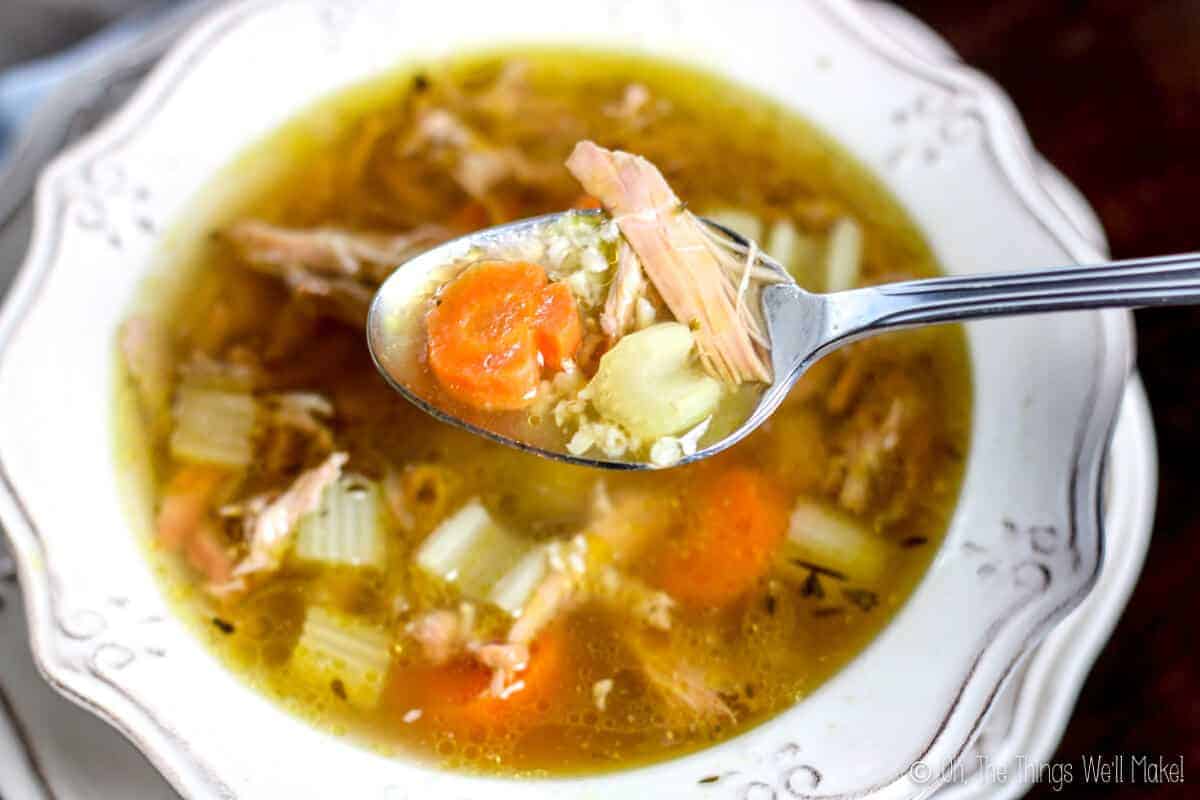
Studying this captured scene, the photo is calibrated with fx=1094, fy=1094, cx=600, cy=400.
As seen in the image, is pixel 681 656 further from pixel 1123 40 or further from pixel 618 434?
pixel 1123 40

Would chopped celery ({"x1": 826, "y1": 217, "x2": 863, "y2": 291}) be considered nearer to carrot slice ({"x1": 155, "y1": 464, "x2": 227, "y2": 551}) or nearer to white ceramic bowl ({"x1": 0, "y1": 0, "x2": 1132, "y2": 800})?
white ceramic bowl ({"x1": 0, "y1": 0, "x2": 1132, "y2": 800})

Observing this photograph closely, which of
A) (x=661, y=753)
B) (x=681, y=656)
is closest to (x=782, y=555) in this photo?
(x=681, y=656)

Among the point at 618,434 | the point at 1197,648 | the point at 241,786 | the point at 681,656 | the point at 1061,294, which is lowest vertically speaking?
the point at 1197,648

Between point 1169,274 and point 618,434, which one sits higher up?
point 1169,274

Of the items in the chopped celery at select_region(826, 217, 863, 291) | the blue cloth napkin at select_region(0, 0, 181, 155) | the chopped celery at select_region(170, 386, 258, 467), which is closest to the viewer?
the chopped celery at select_region(170, 386, 258, 467)

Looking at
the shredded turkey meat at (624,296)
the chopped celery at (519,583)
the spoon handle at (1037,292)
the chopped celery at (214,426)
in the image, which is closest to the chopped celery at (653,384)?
the shredded turkey meat at (624,296)

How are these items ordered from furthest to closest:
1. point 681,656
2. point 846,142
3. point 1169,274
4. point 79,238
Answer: point 846,142, point 79,238, point 681,656, point 1169,274

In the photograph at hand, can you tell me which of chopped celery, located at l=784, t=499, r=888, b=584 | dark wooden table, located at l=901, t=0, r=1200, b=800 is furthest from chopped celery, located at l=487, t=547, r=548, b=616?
dark wooden table, located at l=901, t=0, r=1200, b=800

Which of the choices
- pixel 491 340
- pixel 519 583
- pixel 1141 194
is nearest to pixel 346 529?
pixel 519 583
